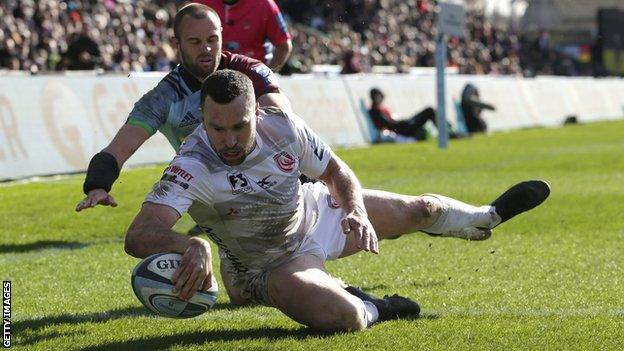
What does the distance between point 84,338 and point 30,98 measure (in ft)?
33.4

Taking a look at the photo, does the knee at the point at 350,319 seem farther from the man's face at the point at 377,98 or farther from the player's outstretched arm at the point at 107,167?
the man's face at the point at 377,98

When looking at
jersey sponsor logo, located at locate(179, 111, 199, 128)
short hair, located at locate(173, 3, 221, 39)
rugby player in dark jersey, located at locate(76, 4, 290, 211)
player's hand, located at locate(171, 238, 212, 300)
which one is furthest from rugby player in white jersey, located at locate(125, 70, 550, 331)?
short hair, located at locate(173, 3, 221, 39)

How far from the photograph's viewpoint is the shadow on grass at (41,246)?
952 centimetres

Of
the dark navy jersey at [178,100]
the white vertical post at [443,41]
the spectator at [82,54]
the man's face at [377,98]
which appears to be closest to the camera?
the dark navy jersey at [178,100]

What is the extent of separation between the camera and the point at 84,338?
5.92 metres

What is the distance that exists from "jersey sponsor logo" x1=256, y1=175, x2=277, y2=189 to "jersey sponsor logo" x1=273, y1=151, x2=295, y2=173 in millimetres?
87

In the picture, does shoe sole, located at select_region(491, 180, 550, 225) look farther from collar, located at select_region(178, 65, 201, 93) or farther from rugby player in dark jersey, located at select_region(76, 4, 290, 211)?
collar, located at select_region(178, 65, 201, 93)

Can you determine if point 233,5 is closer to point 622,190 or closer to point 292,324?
point 292,324

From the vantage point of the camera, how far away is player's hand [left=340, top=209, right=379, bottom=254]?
5.70 metres

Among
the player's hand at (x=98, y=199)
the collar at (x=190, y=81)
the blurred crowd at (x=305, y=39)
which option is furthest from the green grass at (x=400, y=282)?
the blurred crowd at (x=305, y=39)

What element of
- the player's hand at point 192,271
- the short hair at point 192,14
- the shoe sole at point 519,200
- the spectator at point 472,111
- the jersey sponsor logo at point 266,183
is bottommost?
the spectator at point 472,111

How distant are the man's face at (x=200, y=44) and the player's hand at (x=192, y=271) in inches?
78.4

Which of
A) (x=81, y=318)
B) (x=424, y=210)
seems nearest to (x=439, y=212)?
(x=424, y=210)

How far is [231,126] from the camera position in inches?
221
